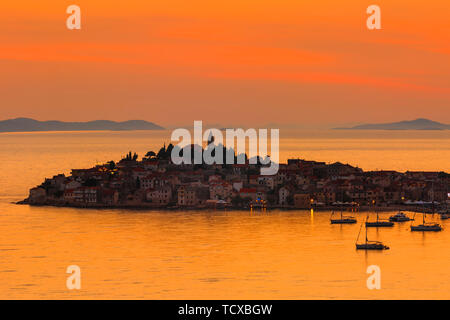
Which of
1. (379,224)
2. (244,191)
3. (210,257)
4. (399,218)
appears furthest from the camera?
(244,191)

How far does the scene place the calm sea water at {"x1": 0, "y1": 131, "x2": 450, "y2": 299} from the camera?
25.6 meters

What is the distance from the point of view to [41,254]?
108 ft

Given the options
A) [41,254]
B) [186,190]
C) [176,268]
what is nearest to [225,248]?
[176,268]

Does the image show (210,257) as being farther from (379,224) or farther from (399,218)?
(399,218)

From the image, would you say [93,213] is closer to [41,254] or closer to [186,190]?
[186,190]

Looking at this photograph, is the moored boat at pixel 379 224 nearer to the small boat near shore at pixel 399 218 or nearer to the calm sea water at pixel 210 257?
the calm sea water at pixel 210 257

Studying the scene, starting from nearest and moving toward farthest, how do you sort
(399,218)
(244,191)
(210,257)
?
(210,257), (399,218), (244,191)

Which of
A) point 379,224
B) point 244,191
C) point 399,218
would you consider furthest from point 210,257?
point 244,191

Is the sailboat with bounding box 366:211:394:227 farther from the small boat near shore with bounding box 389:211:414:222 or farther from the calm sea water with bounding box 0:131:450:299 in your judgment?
the small boat near shore with bounding box 389:211:414:222

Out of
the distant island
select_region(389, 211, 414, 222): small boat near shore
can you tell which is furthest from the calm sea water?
the distant island

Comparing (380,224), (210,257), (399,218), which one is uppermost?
(399,218)

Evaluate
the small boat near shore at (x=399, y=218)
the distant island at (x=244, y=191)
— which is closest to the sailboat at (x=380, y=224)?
the small boat near shore at (x=399, y=218)

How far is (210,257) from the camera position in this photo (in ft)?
105

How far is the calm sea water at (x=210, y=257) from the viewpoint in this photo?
25.6m
